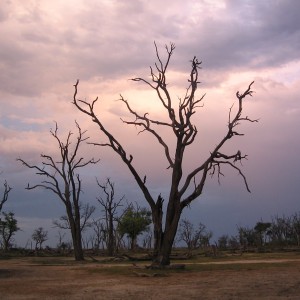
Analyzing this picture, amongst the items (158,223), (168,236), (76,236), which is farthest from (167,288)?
(76,236)

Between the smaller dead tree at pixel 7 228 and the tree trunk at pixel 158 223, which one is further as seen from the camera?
the smaller dead tree at pixel 7 228

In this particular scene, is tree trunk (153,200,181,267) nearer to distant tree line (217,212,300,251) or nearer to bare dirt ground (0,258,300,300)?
bare dirt ground (0,258,300,300)

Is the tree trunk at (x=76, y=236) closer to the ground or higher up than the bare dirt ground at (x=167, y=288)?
higher up

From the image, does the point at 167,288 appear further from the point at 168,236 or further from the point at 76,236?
the point at 76,236

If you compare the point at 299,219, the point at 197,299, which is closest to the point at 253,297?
the point at 197,299

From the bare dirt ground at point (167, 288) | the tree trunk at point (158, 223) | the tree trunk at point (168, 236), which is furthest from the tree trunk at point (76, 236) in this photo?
the bare dirt ground at point (167, 288)

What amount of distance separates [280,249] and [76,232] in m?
23.5

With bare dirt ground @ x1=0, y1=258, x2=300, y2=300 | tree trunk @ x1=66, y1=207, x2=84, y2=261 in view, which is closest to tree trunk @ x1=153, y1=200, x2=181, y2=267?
bare dirt ground @ x1=0, y1=258, x2=300, y2=300

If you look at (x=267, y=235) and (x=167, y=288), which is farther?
(x=267, y=235)

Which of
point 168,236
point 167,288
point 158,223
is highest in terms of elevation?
point 158,223

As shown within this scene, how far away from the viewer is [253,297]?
1161 centimetres

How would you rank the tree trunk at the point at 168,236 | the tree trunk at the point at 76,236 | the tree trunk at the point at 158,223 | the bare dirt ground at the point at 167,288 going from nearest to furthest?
1. the bare dirt ground at the point at 167,288
2. the tree trunk at the point at 168,236
3. the tree trunk at the point at 158,223
4. the tree trunk at the point at 76,236

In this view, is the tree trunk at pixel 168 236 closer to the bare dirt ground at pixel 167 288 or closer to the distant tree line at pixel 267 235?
the bare dirt ground at pixel 167 288

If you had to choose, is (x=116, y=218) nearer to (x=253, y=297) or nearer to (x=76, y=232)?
(x=76, y=232)
